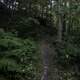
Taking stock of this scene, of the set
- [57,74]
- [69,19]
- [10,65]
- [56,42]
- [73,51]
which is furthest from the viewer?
[69,19]

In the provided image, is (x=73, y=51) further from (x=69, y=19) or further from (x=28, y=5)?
(x=28, y=5)

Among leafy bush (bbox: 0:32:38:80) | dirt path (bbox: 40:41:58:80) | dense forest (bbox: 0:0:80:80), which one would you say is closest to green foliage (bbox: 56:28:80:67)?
dense forest (bbox: 0:0:80:80)

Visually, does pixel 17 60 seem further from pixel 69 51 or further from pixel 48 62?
pixel 69 51

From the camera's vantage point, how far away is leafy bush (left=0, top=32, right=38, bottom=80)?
7930mm

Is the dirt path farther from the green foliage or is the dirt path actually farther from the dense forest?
the green foliage

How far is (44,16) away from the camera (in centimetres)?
1516

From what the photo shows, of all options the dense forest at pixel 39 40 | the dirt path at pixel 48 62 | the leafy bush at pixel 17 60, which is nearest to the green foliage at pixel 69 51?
the dense forest at pixel 39 40

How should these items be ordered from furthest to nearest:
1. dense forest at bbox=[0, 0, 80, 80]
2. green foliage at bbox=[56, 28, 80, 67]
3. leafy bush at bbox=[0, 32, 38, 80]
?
green foliage at bbox=[56, 28, 80, 67] → dense forest at bbox=[0, 0, 80, 80] → leafy bush at bbox=[0, 32, 38, 80]

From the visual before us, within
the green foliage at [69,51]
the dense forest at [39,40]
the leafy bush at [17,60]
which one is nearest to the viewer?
the leafy bush at [17,60]

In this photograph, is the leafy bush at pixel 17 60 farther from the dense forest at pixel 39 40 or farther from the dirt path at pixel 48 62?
the dirt path at pixel 48 62

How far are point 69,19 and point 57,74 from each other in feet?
15.8

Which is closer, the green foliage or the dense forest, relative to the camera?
the dense forest

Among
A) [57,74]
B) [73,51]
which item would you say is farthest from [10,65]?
[73,51]

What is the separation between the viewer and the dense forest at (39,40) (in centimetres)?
858
